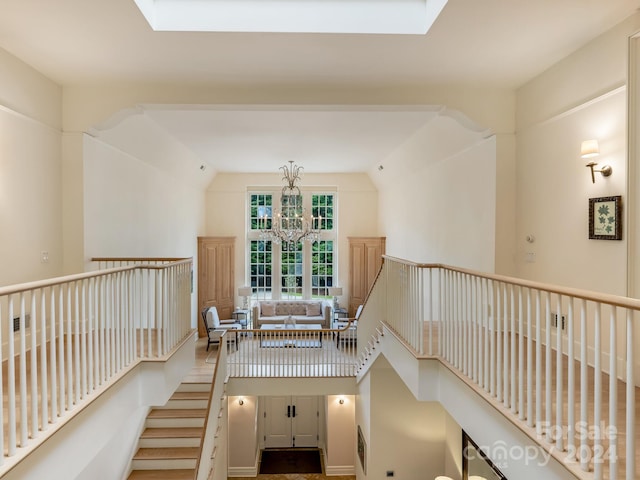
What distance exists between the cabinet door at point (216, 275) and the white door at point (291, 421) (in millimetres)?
2620

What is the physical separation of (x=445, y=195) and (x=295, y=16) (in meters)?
4.06

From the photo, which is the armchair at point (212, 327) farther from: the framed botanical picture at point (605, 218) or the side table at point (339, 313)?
the framed botanical picture at point (605, 218)

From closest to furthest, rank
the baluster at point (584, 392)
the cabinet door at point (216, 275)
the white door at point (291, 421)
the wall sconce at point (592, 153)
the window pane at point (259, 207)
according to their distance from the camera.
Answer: the baluster at point (584, 392)
the wall sconce at point (592, 153)
the white door at point (291, 421)
the cabinet door at point (216, 275)
the window pane at point (259, 207)

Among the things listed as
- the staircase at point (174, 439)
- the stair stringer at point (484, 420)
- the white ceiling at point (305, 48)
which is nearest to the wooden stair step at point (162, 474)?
the staircase at point (174, 439)

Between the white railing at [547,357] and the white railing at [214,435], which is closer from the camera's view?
the white railing at [547,357]

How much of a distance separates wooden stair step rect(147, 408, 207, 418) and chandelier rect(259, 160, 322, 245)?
357 centimetres

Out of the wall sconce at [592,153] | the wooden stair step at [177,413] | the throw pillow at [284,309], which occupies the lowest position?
the wooden stair step at [177,413]

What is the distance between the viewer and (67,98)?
15.1 ft

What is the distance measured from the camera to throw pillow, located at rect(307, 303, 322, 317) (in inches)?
418

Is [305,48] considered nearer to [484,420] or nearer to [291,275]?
[484,420]

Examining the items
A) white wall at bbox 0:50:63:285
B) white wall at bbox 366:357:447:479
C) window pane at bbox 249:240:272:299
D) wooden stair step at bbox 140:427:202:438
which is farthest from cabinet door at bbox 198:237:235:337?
white wall at bbox 0:50:63:285

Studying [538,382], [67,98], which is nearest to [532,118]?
[538,382]

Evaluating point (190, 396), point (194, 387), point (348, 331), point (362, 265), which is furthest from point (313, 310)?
point (190, 396)

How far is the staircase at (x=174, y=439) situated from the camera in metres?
5.77
